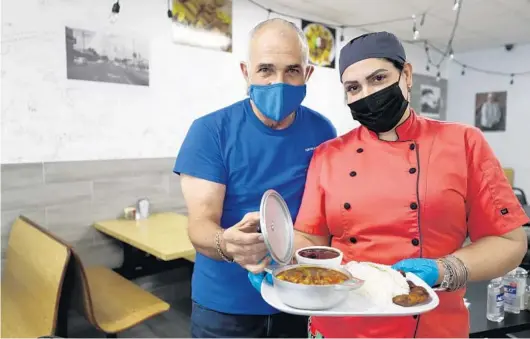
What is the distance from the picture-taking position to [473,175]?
4.04 feet

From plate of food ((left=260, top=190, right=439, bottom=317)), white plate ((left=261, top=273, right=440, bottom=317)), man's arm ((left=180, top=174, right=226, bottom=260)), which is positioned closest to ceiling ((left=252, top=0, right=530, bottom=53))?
man's arm ((left=180, top=174, right=226, bottom=260))

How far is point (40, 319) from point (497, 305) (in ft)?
7.65

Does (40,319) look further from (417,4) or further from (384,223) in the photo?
(417,4)

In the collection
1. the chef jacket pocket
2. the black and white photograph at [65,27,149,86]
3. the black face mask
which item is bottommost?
the chef jacket pocket

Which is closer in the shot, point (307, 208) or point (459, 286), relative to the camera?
point (459, 286)

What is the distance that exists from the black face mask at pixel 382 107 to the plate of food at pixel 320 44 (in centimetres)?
379

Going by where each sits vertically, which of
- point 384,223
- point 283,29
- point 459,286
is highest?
point 283,29

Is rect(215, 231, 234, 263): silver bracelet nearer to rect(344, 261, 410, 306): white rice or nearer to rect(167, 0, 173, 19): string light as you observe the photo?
rect(344, 261, 410, 306): white rice

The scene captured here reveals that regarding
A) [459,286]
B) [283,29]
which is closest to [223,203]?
[283,29]

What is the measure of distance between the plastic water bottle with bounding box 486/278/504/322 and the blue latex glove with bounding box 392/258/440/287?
84cm

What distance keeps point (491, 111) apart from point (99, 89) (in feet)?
19.9

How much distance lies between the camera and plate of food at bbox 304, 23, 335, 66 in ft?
16.4

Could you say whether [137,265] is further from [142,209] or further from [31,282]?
[31,282]

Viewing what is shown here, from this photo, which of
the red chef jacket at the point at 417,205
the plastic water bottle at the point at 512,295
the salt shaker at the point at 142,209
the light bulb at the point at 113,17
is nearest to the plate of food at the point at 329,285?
the red chef jacket at the point at 417,205
